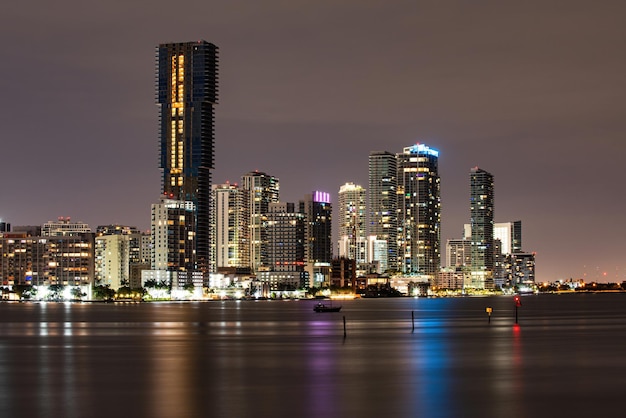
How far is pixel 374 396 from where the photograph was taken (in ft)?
194

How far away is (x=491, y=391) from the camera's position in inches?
2438

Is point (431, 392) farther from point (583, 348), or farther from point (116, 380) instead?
point (583, 348)

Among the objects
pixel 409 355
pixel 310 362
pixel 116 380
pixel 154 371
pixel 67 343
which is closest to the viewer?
pixel 116 380

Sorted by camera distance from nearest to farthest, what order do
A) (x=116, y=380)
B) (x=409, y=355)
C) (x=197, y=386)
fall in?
1. (x=197, y=386)
2. (x=116, y=380)
3. (x=409, y=355)

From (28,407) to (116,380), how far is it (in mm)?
13992

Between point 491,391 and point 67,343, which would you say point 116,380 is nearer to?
point 491,391

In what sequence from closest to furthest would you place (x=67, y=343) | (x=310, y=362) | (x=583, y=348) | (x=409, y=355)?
(x=310, y=362), (x=409, y=355), (x=583, y=348), (x=67, y=343)

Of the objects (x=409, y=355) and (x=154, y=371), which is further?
(x=409, y=355)

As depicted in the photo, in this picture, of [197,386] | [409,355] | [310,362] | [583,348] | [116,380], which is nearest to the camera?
[197,386]

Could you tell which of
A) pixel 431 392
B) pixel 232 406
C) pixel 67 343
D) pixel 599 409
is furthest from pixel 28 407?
pixel 67 343

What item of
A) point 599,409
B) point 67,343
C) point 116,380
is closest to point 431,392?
point 599,409

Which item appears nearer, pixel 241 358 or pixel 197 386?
pixel 197 386

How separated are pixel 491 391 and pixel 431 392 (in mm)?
3583

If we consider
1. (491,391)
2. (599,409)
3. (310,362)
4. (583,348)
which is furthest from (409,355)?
(599,409)
